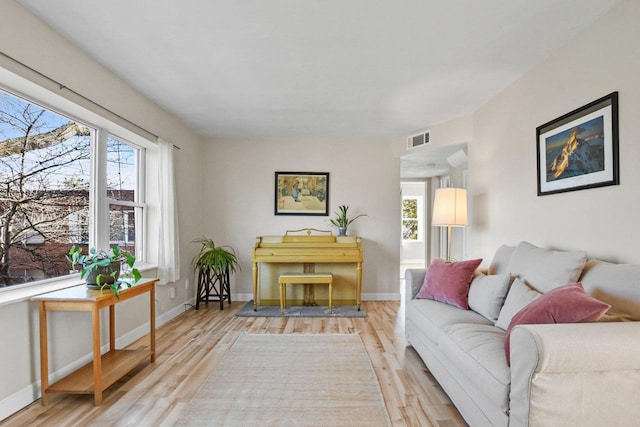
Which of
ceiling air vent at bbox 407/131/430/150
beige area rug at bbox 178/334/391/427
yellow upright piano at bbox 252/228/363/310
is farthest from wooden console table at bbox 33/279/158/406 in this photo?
ceiling air vent at bbox 407/131/430/150

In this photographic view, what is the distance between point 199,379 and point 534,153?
3.14 meters

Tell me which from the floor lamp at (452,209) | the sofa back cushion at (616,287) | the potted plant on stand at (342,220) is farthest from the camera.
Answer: the potted plant on stand at (342,220)

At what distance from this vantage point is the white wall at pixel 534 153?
1.91 m

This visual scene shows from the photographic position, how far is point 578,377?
1296mm

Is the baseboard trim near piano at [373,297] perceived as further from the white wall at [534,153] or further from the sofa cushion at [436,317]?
the sofa cushion at [436,317]

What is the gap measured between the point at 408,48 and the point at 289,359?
2.56 meters

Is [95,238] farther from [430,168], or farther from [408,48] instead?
[430,168]

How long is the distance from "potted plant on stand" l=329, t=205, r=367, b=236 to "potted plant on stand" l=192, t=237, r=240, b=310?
1.51 metres

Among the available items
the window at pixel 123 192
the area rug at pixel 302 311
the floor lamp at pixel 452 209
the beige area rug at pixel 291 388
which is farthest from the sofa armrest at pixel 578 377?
the window at pixel 123 192

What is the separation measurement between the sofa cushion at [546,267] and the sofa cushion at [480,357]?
1.33 feet

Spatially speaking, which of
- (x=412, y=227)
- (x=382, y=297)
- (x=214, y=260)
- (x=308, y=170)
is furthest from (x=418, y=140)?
(x=412, y=227)

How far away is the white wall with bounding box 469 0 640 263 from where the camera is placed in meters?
1.91

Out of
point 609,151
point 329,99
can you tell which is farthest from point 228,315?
point 609,151

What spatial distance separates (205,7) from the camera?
1.96m
